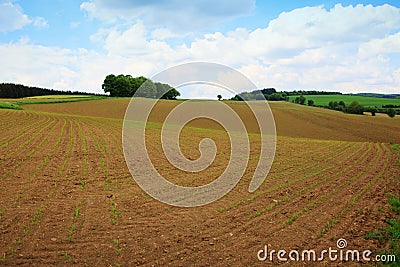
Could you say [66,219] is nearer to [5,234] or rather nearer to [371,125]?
[5,234]

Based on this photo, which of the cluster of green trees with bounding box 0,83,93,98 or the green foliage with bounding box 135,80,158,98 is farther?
the cluster of green trees with bounding box 0,83,93,98

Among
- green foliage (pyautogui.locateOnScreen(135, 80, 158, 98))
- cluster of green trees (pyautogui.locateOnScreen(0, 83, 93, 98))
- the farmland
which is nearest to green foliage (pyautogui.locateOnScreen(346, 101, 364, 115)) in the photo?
green foliage (pyautogui.locateOnScreen(135, 80, 158, 98))

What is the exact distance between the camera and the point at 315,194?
10.7 meters

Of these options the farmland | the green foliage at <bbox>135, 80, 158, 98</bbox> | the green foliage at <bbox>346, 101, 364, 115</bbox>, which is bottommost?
the farmland

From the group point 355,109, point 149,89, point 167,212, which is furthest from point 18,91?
point 167,212

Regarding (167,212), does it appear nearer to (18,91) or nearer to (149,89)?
(149,89)

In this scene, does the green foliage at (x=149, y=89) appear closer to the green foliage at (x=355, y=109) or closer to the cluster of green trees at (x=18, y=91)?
the green foliage at (x=355, y=109)

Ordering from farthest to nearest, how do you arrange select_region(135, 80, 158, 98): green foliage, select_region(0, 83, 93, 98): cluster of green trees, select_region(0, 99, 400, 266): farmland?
select_region(0, 83, 93, 98): cluster of green trees → select_region(135, 80, 158, 98): green foliage → select_region(0, 99, 400, 266): farmland

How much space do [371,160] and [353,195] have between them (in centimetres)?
823

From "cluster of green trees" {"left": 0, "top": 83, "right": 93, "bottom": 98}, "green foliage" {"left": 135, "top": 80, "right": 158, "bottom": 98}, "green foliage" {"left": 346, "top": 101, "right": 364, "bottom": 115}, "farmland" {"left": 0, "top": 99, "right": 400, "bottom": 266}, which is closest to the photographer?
"farmland" {"left": 0, "top": 99, "right": 400, "bottom": 266}

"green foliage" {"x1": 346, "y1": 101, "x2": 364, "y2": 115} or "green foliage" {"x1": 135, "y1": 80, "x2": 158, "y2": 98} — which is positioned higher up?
"green foliage" {"x1": 135, "y1": 80, "x2": 158, "y2": 98}

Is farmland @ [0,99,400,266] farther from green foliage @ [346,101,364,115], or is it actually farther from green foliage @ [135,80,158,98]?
green foliage @ [346,101,364,115]

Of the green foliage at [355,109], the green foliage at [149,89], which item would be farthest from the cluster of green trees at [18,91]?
the green foliage at [355,109]

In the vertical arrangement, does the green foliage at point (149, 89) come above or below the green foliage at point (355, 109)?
above
